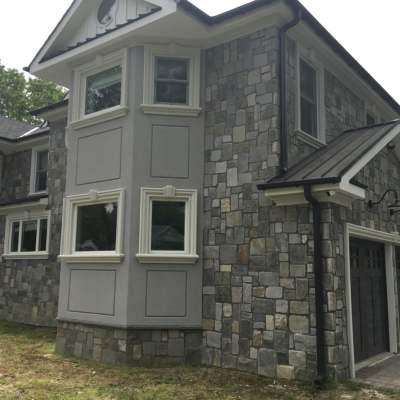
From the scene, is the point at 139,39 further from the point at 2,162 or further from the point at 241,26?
the point at 2,162

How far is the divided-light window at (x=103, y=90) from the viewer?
28.2 feet

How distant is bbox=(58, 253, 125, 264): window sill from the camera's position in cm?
774

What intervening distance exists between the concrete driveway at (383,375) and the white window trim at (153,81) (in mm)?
5155

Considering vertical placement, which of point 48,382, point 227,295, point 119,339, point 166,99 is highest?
point 166,99

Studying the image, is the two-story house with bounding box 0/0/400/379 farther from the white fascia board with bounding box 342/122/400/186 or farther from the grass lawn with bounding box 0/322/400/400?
the grass lawn with bounding box 0/322/400/400

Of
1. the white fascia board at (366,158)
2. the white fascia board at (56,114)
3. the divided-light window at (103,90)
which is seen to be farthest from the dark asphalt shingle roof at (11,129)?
the white fascia board at (366,158)

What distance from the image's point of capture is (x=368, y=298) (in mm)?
8305

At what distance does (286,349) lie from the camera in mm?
6684

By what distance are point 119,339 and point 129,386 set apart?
4.36ft

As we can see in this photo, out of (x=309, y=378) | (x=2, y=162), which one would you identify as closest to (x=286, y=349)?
(x=309, y=378)

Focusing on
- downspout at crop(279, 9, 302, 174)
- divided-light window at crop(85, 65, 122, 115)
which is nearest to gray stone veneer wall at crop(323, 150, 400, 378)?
downspout at crop(279, 9, 302, 174)

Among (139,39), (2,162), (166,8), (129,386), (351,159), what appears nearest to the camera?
(129,386)

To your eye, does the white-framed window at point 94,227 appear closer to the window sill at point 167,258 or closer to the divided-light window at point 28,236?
the window sill at point 167,258

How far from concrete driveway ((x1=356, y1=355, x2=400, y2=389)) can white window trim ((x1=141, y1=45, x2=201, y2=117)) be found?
5.16 metres
